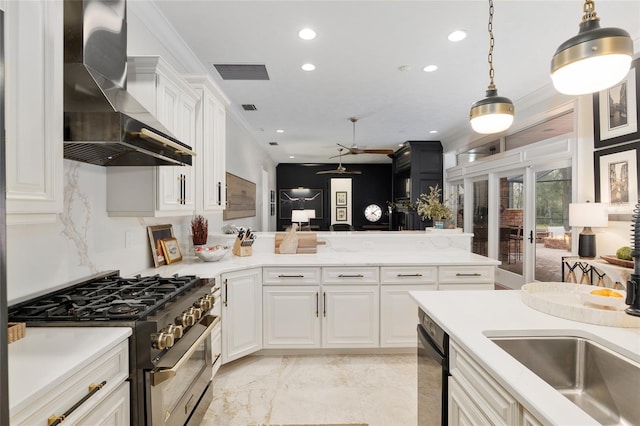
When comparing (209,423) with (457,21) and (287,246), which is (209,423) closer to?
(287,246)

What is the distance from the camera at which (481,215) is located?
6.15 metres

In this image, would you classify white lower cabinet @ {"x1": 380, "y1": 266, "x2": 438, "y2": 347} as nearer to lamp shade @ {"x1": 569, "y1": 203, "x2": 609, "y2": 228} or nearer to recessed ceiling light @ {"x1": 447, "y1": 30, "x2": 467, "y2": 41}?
lamp shade @ {"x1": 569, "y1": 203, "x2": 609, "y2": 228}

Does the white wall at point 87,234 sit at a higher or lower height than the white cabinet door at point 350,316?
higher

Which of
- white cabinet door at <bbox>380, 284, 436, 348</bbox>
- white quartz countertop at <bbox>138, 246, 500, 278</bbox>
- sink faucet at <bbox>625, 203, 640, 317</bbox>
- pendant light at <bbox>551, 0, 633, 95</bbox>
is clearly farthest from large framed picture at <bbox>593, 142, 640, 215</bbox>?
pendant light at <bbox>551, 0, 633, 95</bbox>

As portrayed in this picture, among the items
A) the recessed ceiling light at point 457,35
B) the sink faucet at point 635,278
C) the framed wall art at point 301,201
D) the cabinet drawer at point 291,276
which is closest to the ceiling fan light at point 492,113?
the sink faucet at point 635,278

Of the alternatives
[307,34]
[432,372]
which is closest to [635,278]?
[432,372]

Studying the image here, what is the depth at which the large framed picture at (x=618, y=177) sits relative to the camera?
10.1 ft

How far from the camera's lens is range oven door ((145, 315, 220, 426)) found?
143 cm

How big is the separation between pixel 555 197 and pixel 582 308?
3614 millimetres

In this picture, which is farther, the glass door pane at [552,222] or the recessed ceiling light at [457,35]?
the glass door pane at [552,222]

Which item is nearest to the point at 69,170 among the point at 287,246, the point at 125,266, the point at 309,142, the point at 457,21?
the point at 125,266

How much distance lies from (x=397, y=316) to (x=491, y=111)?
2.01 metres

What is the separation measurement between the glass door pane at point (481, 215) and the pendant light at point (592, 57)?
5.05 m

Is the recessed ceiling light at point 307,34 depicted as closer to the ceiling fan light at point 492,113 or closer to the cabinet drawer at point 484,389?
the ceiling fan light at point 492,113
